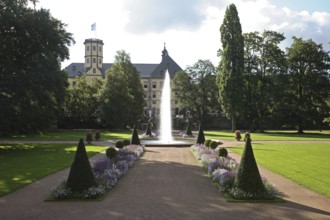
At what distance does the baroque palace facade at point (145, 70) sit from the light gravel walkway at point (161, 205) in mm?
93368

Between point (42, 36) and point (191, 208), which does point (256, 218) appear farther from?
point (42, 36)

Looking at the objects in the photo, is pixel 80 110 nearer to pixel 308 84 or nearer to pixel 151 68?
pixel 308 84

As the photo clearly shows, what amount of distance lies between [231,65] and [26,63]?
39.8m

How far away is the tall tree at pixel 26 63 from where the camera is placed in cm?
2811

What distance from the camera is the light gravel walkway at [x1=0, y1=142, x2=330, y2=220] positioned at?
10344 millimetres

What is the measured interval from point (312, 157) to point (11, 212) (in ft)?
65.0

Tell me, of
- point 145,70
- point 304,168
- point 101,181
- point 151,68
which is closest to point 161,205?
point 101,181

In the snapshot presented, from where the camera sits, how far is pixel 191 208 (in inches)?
438

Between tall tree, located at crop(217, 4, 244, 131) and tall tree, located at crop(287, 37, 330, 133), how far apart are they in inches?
384

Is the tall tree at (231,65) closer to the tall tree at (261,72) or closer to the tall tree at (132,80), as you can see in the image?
the tall tree at (261,72)

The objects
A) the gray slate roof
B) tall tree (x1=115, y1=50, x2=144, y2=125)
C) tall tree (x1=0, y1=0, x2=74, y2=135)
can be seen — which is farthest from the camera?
the gray slate roof

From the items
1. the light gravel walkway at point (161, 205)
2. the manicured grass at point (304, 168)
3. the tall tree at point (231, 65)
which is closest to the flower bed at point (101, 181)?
the light gravel walkway at point (161, 205)

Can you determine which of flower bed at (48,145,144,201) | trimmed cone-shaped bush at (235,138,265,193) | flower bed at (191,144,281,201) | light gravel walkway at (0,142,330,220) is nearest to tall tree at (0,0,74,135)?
flower bed at (48,145,144,201)

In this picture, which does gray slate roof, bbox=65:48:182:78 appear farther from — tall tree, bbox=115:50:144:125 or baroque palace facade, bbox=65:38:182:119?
tall tree, bbox=115:50:144:125
